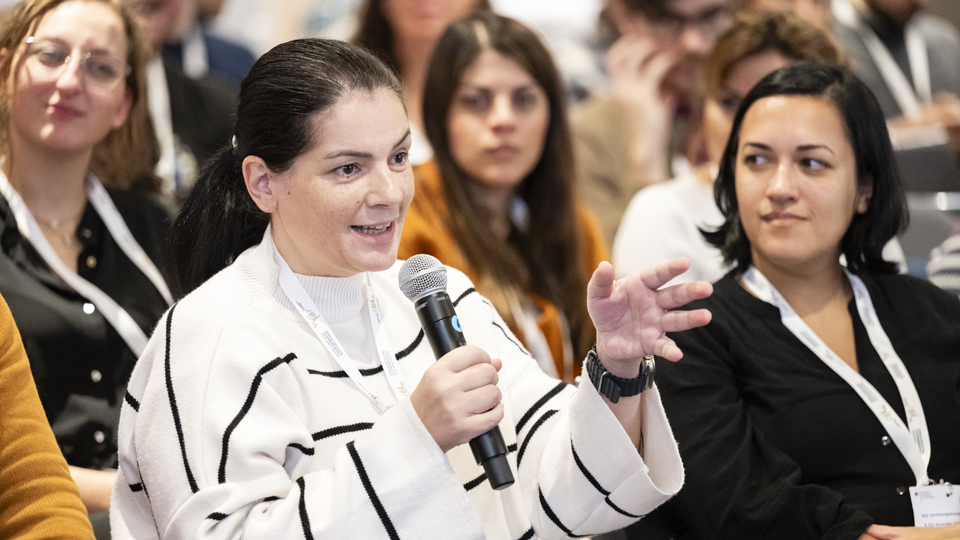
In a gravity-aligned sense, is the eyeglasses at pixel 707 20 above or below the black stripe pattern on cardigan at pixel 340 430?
above

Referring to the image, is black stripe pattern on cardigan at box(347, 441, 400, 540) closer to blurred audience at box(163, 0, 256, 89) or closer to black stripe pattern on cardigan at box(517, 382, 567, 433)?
black stripe pattern on cardigan at box(517, 382, 567, 433)

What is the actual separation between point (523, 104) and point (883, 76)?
94.1 inches

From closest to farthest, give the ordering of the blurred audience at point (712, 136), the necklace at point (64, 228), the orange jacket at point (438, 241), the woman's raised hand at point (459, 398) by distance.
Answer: the woman's raised hand at point (459, 398) < the necklace at point (64, 228) < the orange jacket at point (438, 241) < the blurred audience at point (712, 136)

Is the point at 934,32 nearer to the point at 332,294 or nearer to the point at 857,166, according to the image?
the point at 857,166

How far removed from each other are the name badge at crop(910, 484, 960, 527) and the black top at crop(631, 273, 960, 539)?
18 millimetres

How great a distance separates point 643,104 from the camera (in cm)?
387

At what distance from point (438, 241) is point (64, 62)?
3.24 ft

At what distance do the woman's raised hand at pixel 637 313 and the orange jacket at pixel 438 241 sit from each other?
3.68 feet

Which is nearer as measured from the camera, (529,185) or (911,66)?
(529,185)

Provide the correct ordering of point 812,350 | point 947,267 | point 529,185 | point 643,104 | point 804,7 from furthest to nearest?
point 804,7, point 643,104, point 529,185, point 947,267, point 812,350

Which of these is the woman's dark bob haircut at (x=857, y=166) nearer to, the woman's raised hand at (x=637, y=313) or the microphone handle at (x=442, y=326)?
the woman's raised hand at (x=637, y=313)

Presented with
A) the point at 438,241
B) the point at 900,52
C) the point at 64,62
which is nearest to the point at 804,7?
the point at 900,52

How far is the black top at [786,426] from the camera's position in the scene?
61.7 inches

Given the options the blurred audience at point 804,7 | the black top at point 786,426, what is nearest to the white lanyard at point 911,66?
the blurred audience at point 804,7
